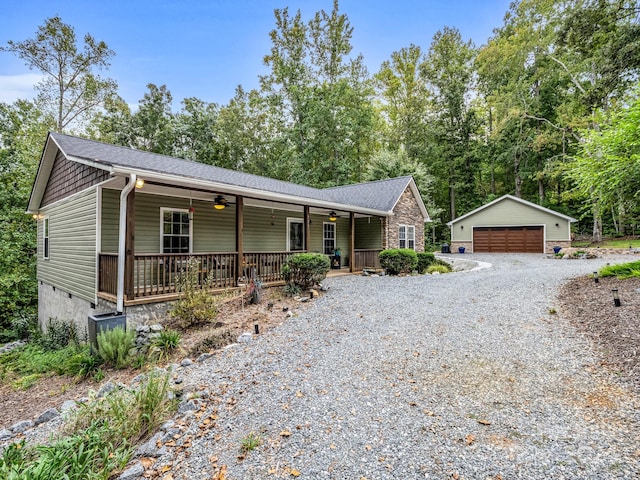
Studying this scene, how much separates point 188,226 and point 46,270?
237 inches

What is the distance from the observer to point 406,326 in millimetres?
5477

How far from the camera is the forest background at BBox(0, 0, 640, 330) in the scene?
16797mm

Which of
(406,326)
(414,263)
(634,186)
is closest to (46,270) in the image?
(406,326)

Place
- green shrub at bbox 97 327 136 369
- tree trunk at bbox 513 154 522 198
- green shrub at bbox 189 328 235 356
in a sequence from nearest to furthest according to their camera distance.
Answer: green shrub at bbox 189 328 235 356 < green shrub at bbox 97 327 136 369 < tree trunk at bbox 513 154 522 198

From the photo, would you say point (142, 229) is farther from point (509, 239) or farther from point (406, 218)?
point (509, 239)

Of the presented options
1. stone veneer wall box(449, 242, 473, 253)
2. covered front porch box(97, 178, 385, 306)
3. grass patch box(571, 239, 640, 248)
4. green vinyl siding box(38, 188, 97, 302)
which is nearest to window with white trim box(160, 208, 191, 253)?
covered front porch box(97, 178, 385, 306)

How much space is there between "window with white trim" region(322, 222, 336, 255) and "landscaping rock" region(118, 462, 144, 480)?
35.1 feet

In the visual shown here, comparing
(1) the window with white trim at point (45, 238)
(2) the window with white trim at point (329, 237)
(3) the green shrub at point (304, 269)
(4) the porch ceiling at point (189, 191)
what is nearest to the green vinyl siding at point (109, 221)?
(4) the porch ceiling at point (189, 191)

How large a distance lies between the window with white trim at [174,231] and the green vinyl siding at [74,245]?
1.56 metres

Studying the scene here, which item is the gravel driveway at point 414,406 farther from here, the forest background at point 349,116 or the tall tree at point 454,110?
the tall tree at point 454,110

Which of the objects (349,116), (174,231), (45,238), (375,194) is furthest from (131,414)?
(349,116)

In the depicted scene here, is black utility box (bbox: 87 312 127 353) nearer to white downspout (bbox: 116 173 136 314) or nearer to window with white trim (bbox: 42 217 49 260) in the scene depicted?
white downspout (bbox: 116 173 136 314)

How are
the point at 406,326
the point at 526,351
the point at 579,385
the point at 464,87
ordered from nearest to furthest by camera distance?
the point at 579,385 → the point at 526,351 → the point at 406,326 → the point at 464,87

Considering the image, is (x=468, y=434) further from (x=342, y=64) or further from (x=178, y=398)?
(x=342, y=64)
